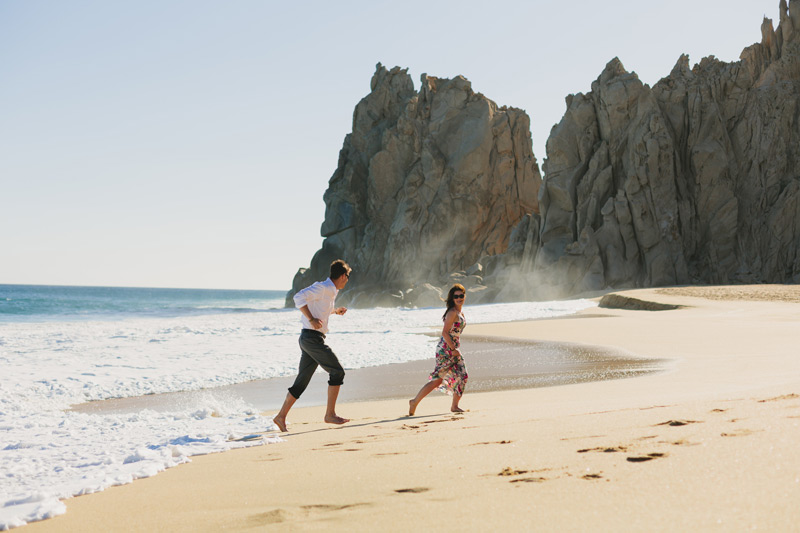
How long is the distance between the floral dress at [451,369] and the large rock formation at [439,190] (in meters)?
55.2

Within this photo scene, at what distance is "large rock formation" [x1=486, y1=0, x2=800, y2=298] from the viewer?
43.8m

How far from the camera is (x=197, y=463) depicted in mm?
4848

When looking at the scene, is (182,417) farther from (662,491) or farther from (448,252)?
(448,252)

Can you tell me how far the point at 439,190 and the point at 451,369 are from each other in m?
62.5

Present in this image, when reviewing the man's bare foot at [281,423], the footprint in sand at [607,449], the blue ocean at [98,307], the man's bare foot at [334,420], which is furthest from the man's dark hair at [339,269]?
the blue ocean at [98,307]

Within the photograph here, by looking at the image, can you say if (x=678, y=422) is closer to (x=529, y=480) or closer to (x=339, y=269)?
(x=529, y=480)

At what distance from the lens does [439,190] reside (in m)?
69.0

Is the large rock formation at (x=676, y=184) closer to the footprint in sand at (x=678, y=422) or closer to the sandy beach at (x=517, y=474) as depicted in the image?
the sandy beach at (x=517, y=474)

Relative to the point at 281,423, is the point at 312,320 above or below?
above

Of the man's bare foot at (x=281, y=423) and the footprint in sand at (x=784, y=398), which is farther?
the man's bare foot at (x=281, y=423)

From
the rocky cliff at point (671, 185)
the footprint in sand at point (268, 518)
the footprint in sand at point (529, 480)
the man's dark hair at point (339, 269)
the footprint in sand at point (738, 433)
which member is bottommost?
the footprint in sand at point (268, 518)

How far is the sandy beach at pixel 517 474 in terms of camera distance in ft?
8.33

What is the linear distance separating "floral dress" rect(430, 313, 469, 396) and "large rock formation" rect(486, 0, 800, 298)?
123ft

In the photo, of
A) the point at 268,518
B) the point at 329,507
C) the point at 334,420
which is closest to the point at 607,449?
the point at 329,507
